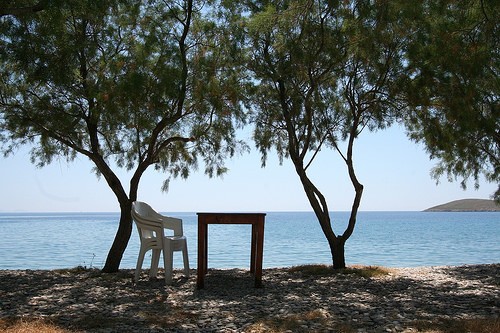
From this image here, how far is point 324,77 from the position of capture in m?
6.76

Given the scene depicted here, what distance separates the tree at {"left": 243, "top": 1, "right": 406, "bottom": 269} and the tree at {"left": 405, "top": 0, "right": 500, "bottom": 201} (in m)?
0.34

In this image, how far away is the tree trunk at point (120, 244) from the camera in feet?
21.6

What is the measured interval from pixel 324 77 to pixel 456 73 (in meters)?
1.85

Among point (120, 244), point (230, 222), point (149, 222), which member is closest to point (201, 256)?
point (230, 222)

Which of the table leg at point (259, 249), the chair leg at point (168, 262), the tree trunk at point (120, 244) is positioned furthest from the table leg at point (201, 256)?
the tree trunk at point (120, 244)

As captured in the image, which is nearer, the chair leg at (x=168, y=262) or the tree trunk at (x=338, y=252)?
the chair leg at (x=168, y=262)

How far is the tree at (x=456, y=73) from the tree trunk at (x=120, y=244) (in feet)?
12.6

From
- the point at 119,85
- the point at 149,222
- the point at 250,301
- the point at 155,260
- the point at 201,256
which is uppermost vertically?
the point at 119,85

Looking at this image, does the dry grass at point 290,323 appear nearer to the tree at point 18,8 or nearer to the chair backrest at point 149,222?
the chair backrest at point 149,222

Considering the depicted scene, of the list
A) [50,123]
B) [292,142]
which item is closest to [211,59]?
[292,142]

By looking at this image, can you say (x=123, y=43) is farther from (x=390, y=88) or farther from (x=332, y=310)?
(x=332, y=310)

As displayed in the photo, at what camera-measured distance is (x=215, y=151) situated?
24.1 ft

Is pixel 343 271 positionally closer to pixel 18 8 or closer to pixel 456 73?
pixel 456 73

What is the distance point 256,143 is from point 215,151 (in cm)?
60
